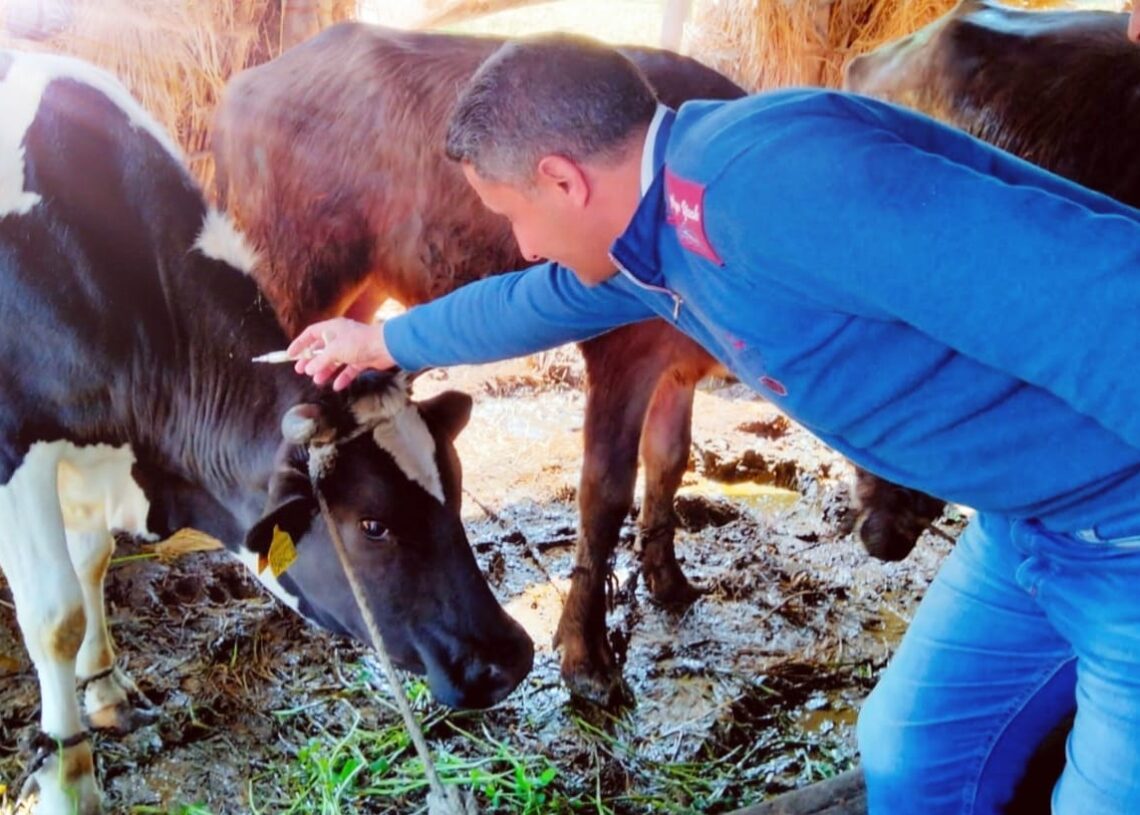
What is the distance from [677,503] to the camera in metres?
4.73

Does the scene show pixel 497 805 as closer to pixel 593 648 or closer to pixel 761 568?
pixel 593 648

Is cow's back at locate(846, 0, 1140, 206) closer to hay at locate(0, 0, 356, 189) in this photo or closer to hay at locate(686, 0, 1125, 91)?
hay at locate(686, 0, 1125, 91)

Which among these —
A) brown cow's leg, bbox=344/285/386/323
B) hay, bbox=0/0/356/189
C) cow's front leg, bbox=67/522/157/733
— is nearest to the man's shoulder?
hay, bbox=0/0/356/189

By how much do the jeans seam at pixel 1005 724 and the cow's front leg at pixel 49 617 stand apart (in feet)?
7.13

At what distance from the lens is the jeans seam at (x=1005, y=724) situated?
1.85m

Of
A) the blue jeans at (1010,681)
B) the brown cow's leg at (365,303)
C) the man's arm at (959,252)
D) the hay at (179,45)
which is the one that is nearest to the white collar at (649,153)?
the man's arm at (959,252)

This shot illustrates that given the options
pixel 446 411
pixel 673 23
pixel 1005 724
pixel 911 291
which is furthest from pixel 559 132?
pixel 673 23

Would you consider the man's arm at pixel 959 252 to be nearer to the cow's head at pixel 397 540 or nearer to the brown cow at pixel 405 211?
the cow's head at pixel 397 540

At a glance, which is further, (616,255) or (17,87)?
(17,87)

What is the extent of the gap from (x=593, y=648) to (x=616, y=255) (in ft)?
7.00

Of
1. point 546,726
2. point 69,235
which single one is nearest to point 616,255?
point 69,235

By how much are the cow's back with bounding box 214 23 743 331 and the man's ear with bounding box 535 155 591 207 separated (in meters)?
1.85

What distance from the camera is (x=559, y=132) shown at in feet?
4.89

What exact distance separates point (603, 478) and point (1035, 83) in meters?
2.48
